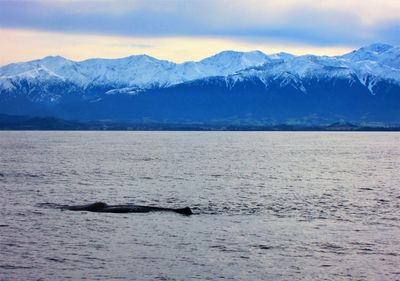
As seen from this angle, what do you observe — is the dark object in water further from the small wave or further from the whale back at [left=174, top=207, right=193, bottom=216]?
the small wave

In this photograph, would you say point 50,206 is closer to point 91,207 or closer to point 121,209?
point 91,207

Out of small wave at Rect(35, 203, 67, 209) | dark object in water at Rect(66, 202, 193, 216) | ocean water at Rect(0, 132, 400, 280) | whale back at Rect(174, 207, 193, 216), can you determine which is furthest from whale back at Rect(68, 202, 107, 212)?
whale back at Rect(174, 207, 193, 216)

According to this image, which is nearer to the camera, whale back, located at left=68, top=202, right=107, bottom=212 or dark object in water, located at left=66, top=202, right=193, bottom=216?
dark object in water, located at left=66, top=202, right=193, bottom=216

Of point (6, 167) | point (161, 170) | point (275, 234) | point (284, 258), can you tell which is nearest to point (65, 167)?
point (6, 167)

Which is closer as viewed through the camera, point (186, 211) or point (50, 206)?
point (186, 211)

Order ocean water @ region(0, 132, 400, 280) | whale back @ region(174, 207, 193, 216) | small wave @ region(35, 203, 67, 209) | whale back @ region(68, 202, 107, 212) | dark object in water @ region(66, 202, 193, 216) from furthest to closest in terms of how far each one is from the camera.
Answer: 1. small wave @ region(35, 203, 67, 209)
2. whale back @ region(68, 202, 107, 212)
3. dark object in water @ region(66, 202, 193, 216)
4. whale back @ region(174, 207, 193, 216)
5. ocean water @ region(0, 132, 400, 280)

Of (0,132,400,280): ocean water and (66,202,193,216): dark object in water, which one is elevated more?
(66,202,193,216): dark object in water

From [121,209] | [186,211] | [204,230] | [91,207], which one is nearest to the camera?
[204,230]

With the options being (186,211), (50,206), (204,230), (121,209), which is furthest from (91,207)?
(204,230)

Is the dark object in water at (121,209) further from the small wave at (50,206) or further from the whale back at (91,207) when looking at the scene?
the small wave at (50,206)

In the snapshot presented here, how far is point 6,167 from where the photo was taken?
122 metres

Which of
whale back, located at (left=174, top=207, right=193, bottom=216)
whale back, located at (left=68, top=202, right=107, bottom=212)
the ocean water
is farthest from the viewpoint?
whale back, located at (left=68, top=202, right=107, bottom=212)

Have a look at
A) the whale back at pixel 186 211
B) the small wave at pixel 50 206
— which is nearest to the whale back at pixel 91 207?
the small wave at pixel 50 206

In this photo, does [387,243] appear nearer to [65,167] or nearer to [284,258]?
[284,258]
